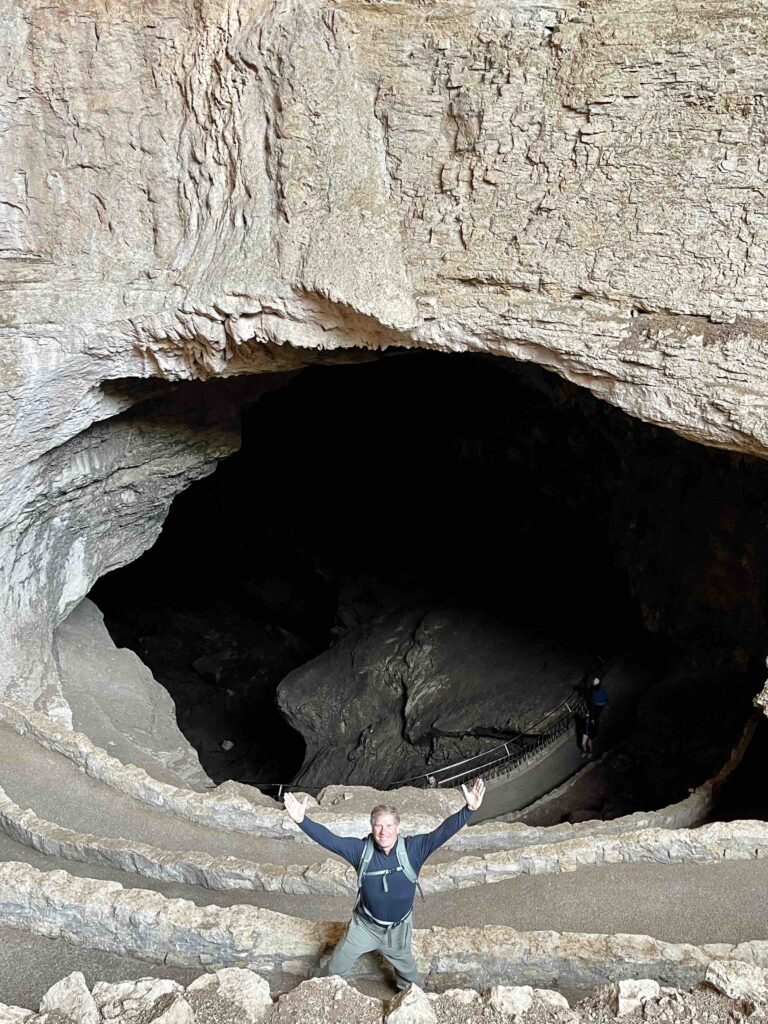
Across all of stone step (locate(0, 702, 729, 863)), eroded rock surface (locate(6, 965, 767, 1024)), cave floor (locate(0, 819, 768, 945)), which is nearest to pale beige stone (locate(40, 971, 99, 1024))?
eroded rock surface (locate(6, 965, 767, 1024))

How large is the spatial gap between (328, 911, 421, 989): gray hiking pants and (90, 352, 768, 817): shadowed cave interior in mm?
4750

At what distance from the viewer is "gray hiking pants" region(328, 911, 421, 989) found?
4.20 m

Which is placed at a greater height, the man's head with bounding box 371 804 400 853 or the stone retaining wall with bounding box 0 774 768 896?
the man's head with bounding box 371 804 400 853

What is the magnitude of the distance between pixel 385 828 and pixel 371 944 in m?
0.71

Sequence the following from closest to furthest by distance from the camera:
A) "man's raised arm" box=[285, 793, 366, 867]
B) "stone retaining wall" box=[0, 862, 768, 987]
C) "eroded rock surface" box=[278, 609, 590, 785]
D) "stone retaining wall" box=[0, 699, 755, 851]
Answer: "man's raised arm" box=[285, 793, 366, 867]
"stone retaining wall" box=[0, 862, 768, 987]
"stone retaining wall" box=[0, 699, 755, 851]
"eroded rock surface" box=[278, 609, 590, 785]

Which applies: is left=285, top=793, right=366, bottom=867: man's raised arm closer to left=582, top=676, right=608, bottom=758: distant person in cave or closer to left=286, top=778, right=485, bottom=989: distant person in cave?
left=286, top=778, right=485, bottom=989: distant person in cave

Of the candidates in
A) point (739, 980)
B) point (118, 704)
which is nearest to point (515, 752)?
point (118, 704)

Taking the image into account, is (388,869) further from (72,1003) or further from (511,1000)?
(72,1003)

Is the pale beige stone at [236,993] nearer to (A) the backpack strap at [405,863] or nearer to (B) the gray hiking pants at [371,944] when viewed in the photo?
(B) the gray hiking pants at [371,944]

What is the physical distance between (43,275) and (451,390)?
300 inches

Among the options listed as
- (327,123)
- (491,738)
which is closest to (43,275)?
(327,123)

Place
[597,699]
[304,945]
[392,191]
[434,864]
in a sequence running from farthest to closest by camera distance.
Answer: [597,699] → [392,191] → [434,864] → [304,945]

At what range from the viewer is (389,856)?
13.2ft

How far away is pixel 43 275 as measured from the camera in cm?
738
